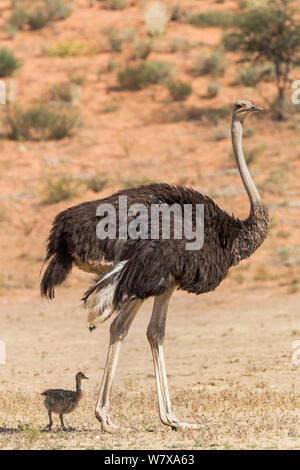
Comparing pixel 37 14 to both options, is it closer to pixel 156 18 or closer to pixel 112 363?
pixel 156 18

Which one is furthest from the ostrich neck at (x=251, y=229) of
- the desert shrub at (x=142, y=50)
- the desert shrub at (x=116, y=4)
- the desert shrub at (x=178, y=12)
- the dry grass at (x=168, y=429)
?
the desert shrub at (x=116, y=4)

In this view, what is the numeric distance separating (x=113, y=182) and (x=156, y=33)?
11.1 meters

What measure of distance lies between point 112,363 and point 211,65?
19.3m

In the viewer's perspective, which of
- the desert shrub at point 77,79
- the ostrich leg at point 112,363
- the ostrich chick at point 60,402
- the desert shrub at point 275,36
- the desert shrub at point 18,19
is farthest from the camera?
the desert shrub at point 18,19

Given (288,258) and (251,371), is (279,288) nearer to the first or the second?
(288,258)

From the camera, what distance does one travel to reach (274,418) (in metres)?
6.46

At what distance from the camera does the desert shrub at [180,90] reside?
75.7ft

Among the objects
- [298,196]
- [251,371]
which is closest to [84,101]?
[298,196]

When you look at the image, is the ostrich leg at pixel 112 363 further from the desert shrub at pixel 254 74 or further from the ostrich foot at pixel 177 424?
the desert shrub at pixel 254 74

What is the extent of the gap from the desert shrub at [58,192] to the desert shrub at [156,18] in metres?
11.6

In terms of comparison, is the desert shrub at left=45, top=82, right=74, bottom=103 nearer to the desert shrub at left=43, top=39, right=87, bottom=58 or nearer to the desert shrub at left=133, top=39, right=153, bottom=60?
the desert shrub at left=43, top=39, right=87, bottom=58

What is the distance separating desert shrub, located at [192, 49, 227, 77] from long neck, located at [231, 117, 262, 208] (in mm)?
17667

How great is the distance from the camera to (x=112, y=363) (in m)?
6.11

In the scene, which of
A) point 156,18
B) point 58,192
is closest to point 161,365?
point 58,192
